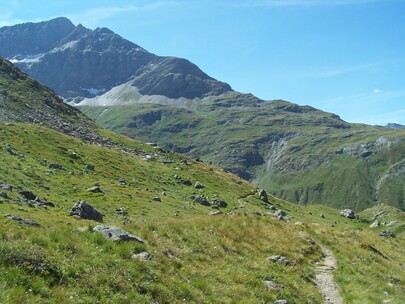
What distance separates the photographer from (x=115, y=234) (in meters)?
21.3

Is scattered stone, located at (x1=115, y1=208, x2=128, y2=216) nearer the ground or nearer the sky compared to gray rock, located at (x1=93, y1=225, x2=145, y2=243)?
nearer the ground

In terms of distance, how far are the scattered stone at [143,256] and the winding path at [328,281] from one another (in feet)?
33.7

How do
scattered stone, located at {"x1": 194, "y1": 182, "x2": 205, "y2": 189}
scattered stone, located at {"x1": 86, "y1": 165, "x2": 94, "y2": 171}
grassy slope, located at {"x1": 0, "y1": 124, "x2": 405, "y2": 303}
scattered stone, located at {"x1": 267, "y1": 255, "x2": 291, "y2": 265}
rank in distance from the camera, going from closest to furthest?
grassy slope, located at {"x1": 0, "y1": 124, "x2": 405, "y2": 303}
scattered stone, located at {"x1": 267, "y1": 255, "x2": 291, "y2": 265}
scattered stone, located at {"x1": 86, "y1": 165, "x2": 94, "y2": 171}
scattered stone, located at {"x1": 194, "y1": 182, "x2": 205, "y2": 189}

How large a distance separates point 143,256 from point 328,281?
12.9 meters

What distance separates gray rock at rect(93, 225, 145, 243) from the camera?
20828 millimetres

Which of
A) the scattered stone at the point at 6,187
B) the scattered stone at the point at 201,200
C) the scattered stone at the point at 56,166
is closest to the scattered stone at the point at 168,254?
the scattered stone at the point at 6,187

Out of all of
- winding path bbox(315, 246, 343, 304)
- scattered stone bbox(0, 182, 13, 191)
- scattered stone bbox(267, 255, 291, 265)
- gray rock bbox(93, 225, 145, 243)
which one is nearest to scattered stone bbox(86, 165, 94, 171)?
scattered stone bbox(0, 182, 13, 191)

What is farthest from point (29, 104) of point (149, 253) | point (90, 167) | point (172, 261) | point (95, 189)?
point (172, 261)

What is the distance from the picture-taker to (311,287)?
23578mm

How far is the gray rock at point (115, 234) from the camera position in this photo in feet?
68.3

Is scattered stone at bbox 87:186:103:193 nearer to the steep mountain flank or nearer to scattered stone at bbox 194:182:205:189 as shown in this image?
the steep mountain flank

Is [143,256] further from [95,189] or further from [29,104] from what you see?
[29,104]

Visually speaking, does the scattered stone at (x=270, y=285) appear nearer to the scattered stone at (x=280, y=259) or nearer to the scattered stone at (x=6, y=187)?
the scattered stone at (x=280, y=259)

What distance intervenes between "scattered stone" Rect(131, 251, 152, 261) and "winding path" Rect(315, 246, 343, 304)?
33.7 feet
